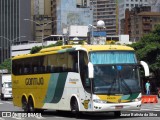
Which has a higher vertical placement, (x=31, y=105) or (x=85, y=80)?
(x=85, y=80)

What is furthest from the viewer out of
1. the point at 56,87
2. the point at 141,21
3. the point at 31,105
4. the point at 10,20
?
the point at 141,21

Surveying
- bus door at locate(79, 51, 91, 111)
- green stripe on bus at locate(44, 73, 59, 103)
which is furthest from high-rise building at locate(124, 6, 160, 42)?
bus door at locate(79, 51, 91, 111)

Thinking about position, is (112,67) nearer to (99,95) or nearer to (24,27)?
(99,95)

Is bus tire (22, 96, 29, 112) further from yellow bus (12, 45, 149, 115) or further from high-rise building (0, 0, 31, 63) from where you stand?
high-rise building (0, 0, 31, 63)

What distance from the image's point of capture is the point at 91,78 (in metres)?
19.8

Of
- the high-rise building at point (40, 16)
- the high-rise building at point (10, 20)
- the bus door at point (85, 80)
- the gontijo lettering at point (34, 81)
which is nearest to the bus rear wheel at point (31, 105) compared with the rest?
the gontijo lettering at point (34, 81)

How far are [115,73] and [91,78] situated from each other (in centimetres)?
104

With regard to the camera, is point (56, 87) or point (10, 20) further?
point (10, 20)

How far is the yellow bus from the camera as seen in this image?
19953mm

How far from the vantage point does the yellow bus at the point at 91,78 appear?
19953 mm

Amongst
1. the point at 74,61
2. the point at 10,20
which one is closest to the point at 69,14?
the point at 10,20

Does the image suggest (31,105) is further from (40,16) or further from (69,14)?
(40,16)

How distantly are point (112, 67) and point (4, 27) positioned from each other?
148944mm

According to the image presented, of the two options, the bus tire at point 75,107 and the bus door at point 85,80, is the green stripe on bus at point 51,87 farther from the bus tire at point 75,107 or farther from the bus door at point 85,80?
the bus door at point 85,80
